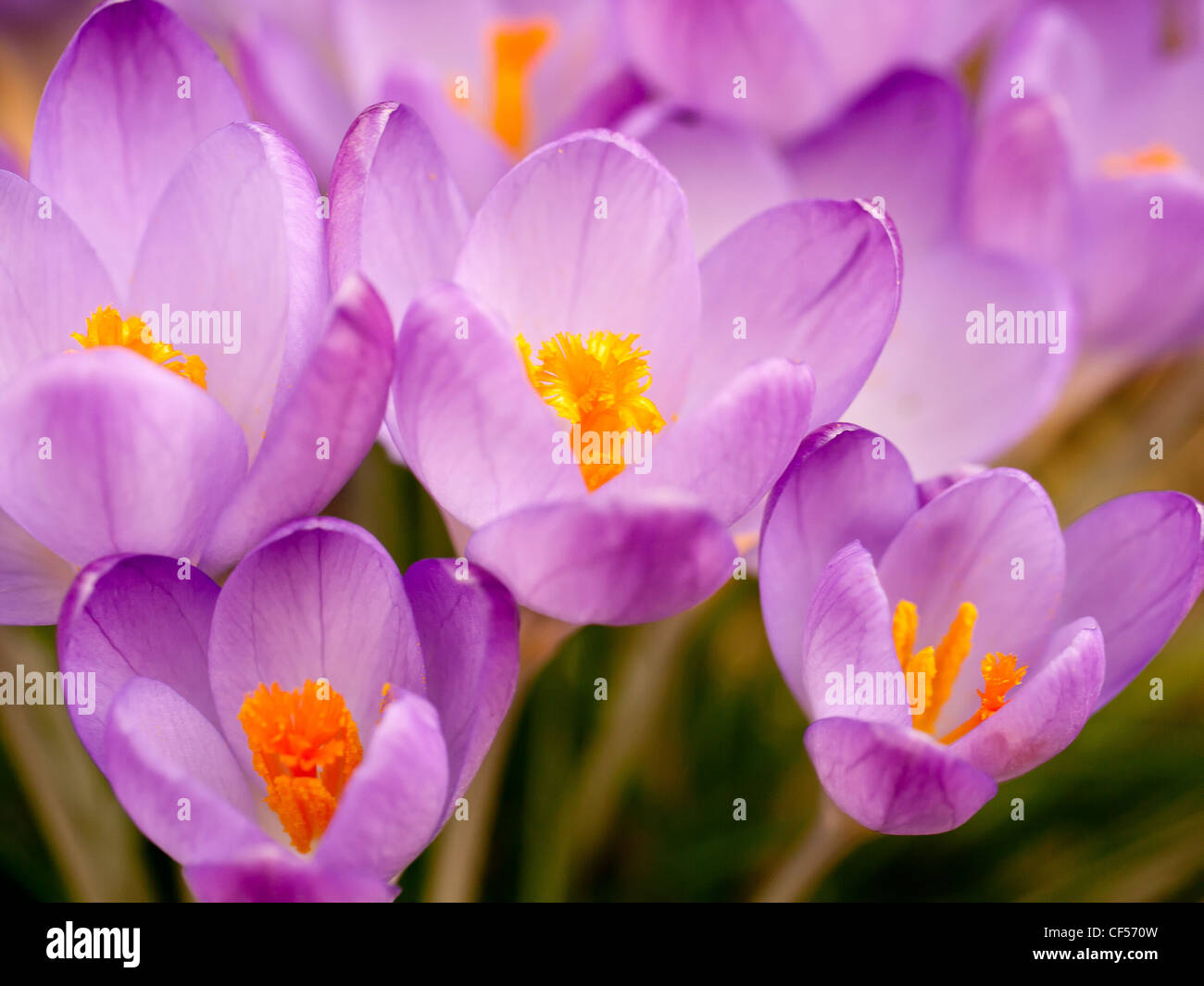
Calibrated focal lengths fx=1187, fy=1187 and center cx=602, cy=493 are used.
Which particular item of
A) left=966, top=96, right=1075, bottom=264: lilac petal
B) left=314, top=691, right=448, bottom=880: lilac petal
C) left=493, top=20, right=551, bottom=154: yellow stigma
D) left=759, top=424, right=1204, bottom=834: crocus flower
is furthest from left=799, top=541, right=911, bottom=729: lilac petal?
left=493, top=20, right=551, bottom=154: yellow stigma

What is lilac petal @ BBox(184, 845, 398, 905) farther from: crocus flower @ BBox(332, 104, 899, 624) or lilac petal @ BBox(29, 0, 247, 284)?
Answer: lilac petal @ BBox(29, 0, 247, 284)

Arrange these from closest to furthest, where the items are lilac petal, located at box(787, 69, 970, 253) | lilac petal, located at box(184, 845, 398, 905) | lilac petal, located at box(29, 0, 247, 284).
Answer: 1. lilac petal, located at box(184, 845, 398, 905)
2. lilac petal, located at box(29, 0, 247, 284)
3. lilac petal, located at box(787, 69, 970, 253)

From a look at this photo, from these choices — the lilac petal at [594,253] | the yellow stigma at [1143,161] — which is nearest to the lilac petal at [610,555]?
the lilac petal at [594,253]

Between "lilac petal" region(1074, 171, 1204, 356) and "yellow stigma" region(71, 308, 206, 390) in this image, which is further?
"lilac petal" region(1074, 171, 1204, 356)

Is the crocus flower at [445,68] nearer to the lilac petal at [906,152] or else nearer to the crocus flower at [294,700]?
the lilac petal at [906,152]

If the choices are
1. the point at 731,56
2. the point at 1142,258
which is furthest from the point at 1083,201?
the point at 731,56

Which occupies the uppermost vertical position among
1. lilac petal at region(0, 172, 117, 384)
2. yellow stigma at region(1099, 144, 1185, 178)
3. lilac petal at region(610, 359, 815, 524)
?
yellow stigma at region(1099, 144, 1185, 178)

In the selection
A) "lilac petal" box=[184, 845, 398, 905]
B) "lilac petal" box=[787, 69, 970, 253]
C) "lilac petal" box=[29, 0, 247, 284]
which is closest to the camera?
"lilac petal" box=[184, 845, 398, 905]
